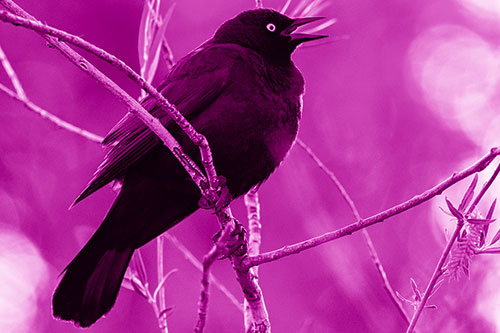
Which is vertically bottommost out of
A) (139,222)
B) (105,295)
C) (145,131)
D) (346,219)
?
(346,219)

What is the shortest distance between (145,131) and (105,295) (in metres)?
0.88

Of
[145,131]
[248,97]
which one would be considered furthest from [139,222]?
[248,97]

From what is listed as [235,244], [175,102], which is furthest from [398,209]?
[175,102]

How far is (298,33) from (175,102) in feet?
2.98

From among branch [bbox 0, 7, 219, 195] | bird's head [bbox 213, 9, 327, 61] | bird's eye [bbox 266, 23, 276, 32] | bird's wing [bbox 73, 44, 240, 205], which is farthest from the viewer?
bird's eye [bbox 266, 23, 276, 32]

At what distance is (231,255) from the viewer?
9.07 ft

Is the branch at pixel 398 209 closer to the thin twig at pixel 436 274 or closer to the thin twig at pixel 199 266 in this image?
the thin twig at pixel 436 274

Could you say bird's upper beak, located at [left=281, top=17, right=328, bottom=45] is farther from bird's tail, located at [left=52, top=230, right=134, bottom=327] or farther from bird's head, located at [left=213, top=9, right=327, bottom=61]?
bird's tail, located at [left=52, top=230, right=134, bottom=327]

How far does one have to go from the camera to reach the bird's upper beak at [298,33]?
4.04 meters

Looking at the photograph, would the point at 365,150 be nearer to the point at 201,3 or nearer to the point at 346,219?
the point at 346,219

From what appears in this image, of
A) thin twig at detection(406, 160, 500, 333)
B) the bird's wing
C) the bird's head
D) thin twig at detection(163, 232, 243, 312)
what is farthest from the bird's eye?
thin twig at detection(406, 160, 500, 333)

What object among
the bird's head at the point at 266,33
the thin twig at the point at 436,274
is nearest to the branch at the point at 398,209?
the thin twig at the point at 436,274

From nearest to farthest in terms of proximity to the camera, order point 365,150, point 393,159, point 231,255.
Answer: point 231,255 → point 365,150 → point 393,159

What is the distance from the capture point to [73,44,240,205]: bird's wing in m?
3.33
